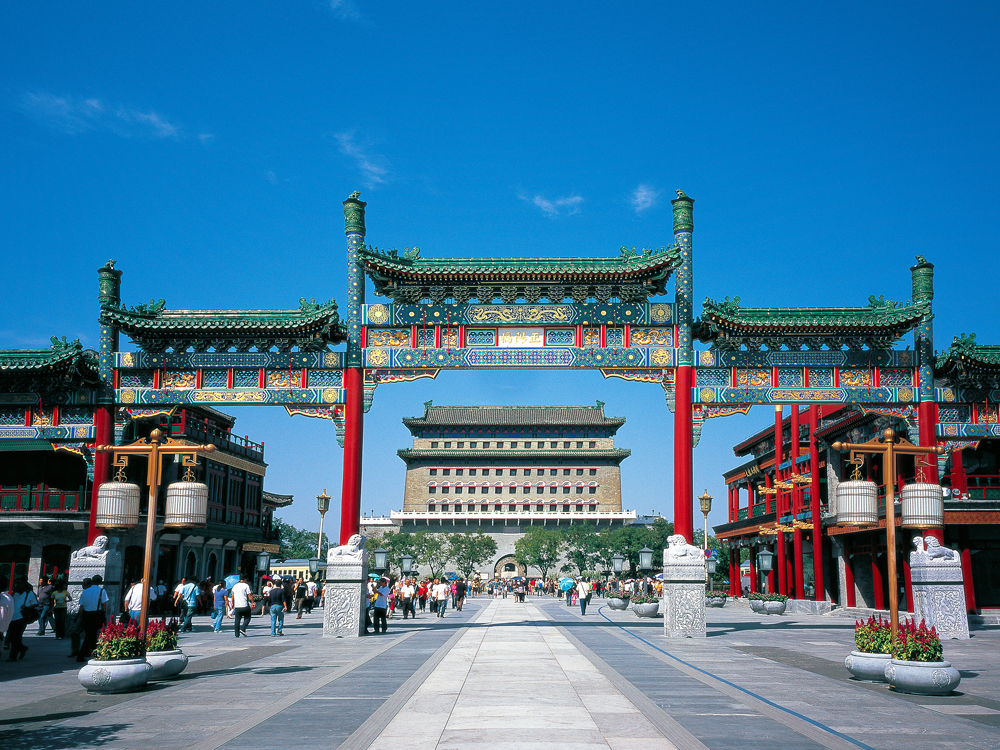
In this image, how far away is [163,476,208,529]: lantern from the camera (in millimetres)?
13875

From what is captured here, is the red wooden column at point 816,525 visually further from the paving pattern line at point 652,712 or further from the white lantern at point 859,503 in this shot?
the white lantern at point 859,503

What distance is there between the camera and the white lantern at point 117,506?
14062mm

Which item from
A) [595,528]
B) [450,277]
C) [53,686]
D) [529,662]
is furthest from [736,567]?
[53,686]

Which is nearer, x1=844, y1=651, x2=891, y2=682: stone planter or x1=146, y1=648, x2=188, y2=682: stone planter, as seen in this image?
x1=844, y1=651, x2=891, y2=682: stone planter

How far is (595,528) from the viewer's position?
298ft

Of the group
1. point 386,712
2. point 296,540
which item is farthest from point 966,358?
point 296,540

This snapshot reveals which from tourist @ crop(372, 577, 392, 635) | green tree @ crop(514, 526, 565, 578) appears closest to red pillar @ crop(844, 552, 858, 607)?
tourist @ crop(372, 577, 392, 635)

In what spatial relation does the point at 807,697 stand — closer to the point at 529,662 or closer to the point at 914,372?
the point at 529,662

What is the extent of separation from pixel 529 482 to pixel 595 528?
8.72 meters

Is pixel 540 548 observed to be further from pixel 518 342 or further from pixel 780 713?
pixel 780 713

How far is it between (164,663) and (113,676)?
1445mm

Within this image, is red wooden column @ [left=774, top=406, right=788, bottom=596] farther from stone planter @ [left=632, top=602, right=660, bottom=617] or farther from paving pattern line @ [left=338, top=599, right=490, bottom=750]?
paving pattern line @ [left=338, top=599, right=490, bottom=750]

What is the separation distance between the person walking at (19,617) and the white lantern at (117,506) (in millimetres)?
5137

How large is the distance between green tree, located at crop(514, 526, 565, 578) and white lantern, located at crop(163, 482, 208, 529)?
70175mm
